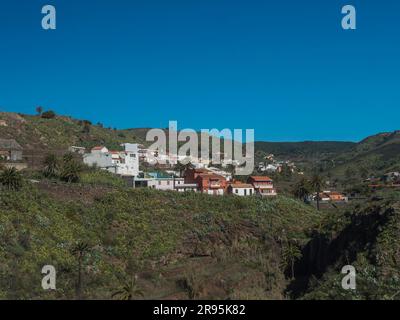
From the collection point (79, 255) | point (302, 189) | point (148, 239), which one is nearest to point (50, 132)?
point (302, 189)

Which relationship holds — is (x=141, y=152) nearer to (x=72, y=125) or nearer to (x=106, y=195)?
(x=72, y=125)

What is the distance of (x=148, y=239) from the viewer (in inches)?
1467

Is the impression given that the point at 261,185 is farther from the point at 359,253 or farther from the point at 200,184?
the point at 359,253

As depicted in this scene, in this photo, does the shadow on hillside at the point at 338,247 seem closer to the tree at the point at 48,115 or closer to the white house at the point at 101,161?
the white house at the point at 101,161

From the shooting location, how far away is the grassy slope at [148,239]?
87.5 feet

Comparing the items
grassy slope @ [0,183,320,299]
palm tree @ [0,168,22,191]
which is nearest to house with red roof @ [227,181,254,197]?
grassy slope @ [0,183,320,299]

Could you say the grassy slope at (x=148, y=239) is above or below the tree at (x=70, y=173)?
below

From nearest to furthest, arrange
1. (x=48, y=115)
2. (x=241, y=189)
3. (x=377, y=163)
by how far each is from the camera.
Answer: (x=241, y=189) → (x=48, y=115) → (x=377, y=163)

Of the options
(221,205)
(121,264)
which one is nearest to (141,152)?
(221,205)

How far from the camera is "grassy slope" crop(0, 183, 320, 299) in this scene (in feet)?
87.5

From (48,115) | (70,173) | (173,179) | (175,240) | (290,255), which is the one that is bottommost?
(290,255)

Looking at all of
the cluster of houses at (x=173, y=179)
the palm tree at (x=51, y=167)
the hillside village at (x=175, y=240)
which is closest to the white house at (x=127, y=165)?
the cluster of houses at (x=173, y=179)

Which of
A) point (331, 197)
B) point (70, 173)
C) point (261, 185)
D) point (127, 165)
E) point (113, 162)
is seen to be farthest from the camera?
point (331, 197)
